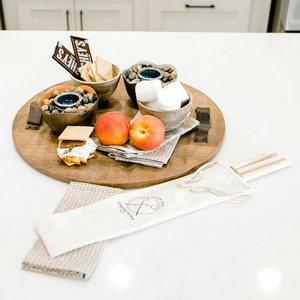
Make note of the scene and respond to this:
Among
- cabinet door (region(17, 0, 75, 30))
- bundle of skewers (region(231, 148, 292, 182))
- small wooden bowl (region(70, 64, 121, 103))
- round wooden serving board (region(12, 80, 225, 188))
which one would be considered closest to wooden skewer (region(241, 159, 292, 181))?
bundle of skewers (region(231, 148, 292, 182))

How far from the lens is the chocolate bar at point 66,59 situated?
3.27ft

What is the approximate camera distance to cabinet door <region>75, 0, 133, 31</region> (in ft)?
8.75

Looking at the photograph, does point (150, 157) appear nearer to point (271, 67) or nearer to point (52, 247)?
point (52, 247)

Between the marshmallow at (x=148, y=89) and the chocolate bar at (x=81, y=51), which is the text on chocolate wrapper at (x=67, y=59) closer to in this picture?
the chocolate bar at (x=81, y=51)

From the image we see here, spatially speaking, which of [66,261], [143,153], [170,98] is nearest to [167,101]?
[170,98]

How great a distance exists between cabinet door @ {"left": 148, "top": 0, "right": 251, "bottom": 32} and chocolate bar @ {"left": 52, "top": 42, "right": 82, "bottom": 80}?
5.95 feet

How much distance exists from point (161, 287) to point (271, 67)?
45.0 inches

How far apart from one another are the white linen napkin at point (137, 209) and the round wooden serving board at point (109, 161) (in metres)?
0.04

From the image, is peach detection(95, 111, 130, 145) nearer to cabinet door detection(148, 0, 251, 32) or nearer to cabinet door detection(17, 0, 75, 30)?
cabinet door detection(148, 0, 251, 32)

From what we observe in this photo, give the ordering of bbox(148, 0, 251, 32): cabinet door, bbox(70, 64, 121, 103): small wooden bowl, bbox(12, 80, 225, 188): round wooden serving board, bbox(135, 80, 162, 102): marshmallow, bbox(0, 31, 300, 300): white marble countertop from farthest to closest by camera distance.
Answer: bbox(148, 0, 251, 32): cabinet door < bbox(70, 64, 121, 103): small wooden bowl < bbox(135, 80, 162, 102): marshmallow < bbox(12, 80, 225, 188): round wooden serving board < bbox(0, 31, 300, 300): white marble countertop

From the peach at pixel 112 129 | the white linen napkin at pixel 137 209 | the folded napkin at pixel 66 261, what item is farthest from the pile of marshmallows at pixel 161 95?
the folded napkin at pixel 66 261

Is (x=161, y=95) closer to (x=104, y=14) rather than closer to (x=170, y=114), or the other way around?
(x=170, y=114)

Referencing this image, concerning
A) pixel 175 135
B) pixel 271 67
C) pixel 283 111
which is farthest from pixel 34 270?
pixel 271 67

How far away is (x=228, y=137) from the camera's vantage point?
3.32ft
